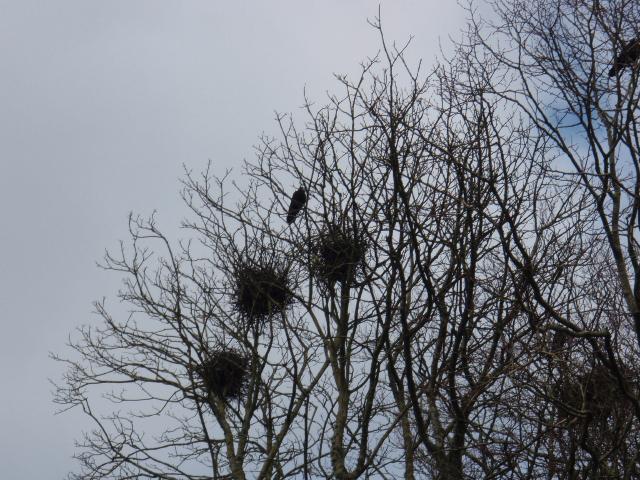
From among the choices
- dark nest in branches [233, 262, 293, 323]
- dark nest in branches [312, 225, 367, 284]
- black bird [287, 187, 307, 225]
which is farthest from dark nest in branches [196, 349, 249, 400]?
black bird [287, 187, 307, 225]

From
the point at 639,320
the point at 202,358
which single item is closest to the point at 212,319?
the point at 202,358

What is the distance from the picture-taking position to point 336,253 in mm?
7234

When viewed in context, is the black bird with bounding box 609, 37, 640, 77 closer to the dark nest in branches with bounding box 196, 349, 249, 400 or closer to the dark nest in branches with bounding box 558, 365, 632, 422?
the dark nest in branches with bounding box 558, 365, 632, 422

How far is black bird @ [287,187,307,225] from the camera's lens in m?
7.62

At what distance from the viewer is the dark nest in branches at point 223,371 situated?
8.01 metres

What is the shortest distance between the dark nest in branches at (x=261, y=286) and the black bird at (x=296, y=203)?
0.59m

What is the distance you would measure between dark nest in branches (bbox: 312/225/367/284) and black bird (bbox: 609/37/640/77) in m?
2.75

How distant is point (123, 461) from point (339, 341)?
2.74 m

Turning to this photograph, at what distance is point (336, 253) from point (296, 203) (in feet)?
3.00

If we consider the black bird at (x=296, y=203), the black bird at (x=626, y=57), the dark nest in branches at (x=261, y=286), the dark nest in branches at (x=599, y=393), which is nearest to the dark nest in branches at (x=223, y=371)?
the dark nest in branches at (x=261, y=286)

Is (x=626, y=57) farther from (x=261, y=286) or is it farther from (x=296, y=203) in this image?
(x=261, y=286)

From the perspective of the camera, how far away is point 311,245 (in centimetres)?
754

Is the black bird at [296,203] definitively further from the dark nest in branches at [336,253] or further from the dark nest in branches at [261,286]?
the dark nest in branches at [261,286]

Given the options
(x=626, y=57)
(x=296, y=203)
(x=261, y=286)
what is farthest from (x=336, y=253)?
(x=626, y=57)
